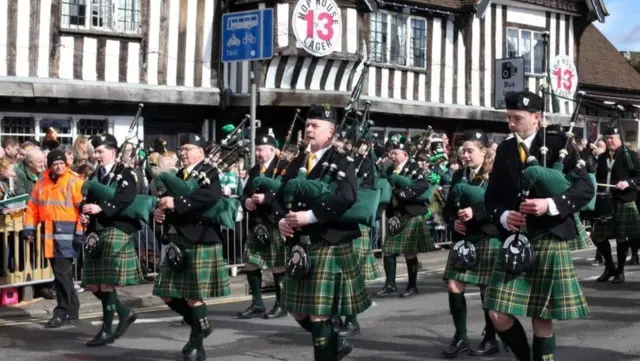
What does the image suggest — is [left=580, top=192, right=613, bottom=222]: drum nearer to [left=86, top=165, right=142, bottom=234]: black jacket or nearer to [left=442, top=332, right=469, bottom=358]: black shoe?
[left=442, top=332, right=469, bottom=358]: black shoe

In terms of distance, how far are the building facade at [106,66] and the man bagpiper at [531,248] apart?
10.7m

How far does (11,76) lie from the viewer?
15430 mm

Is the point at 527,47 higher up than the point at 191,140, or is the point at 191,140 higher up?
the point at 527,47

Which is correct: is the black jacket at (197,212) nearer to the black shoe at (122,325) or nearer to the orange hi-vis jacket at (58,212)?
the black shoe at (122,325)

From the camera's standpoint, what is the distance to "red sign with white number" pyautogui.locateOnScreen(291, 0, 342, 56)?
17.8 m

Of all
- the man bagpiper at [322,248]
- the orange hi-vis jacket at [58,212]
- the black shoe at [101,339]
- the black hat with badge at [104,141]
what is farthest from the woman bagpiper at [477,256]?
the orange hi-vis jacket at [58,212]

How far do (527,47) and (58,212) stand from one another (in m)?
16.1

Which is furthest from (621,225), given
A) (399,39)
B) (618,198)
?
(399,39)

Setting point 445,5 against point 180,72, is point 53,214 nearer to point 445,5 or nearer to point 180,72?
point 180,72

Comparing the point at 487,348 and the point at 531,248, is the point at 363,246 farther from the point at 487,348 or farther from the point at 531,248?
the point at 531,248

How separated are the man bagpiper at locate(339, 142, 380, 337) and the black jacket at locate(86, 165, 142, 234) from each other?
1.87m

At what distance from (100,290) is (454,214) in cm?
304

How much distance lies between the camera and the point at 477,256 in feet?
26.7

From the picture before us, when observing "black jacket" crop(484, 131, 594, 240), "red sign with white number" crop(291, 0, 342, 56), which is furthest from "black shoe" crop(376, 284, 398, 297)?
"red sign with white number" crop(291, 0, 342, 56)
